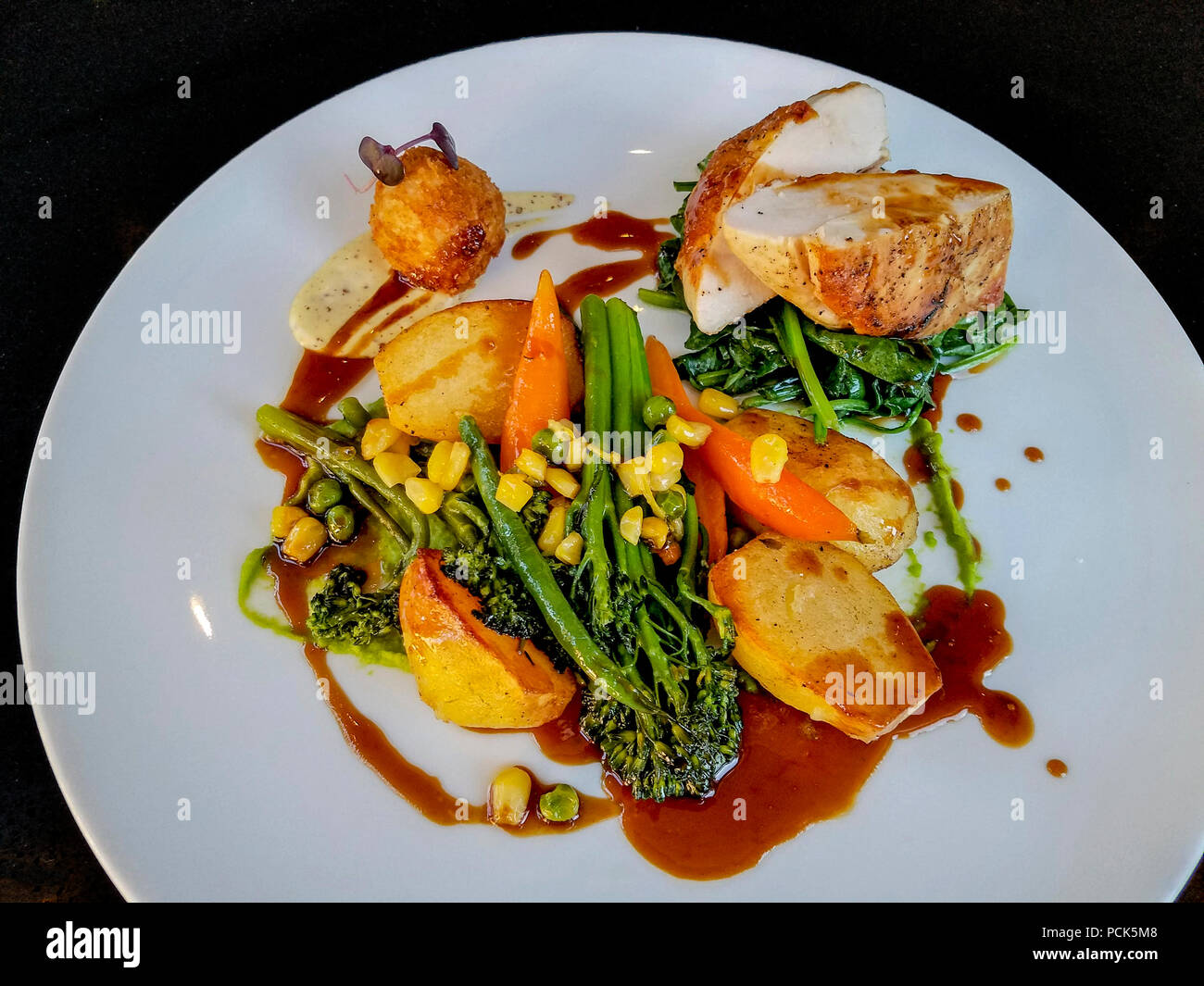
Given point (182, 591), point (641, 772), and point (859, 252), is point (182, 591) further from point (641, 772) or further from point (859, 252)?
point (859, 252)

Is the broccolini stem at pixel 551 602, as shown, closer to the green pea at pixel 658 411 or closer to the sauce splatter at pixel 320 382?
the green pea at pixel 658 411

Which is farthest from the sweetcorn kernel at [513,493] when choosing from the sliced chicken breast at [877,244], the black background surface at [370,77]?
the black background surface at [370,77]

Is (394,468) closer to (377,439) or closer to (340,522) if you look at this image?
(377,439)

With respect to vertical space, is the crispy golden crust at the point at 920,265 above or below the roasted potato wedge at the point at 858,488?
above

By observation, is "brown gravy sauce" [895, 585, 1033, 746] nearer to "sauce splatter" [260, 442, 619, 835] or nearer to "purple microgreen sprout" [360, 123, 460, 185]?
"sauce splatter" [260, 442, 619, 835]

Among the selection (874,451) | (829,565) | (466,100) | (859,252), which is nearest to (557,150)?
(466,100)

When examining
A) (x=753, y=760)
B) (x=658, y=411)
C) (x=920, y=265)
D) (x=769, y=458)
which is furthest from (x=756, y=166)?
(x=753, y=760)
